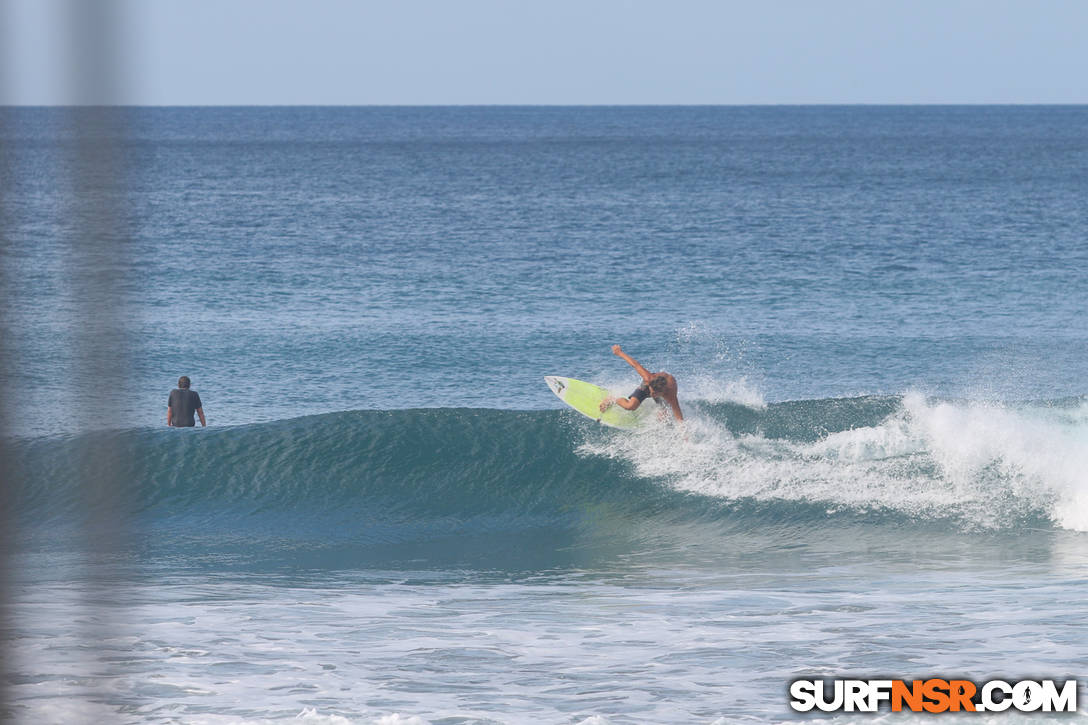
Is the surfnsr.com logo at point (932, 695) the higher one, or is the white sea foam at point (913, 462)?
the white sea foam at point (913, 462)

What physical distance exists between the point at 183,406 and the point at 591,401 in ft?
18.6

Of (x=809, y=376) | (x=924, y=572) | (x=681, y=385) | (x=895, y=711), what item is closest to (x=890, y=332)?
(x=809, y=376)

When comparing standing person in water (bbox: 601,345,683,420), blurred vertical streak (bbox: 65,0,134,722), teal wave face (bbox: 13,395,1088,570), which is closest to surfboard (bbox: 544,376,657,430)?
teal wave face (bbox: 13,395,1088,570)

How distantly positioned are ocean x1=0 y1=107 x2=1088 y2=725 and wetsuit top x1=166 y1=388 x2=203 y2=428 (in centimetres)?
32

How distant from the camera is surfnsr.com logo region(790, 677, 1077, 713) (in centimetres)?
766

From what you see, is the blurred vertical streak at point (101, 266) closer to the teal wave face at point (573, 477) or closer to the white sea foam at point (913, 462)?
the teal wave face at point (573, 477)

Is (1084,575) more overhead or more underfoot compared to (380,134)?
more underfoot

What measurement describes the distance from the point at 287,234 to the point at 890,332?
2874cm

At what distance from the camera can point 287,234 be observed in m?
50.0

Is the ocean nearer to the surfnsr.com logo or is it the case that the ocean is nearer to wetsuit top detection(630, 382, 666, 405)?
the surfnsr.com logo

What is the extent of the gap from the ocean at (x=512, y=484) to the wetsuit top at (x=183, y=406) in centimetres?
32

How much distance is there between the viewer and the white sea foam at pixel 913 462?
14.4m

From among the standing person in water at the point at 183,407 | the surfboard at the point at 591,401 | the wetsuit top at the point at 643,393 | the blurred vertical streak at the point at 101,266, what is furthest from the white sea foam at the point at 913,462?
the blurred vertical streak at the point at 101,266

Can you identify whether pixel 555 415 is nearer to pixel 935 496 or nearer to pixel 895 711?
pixel 935 496
